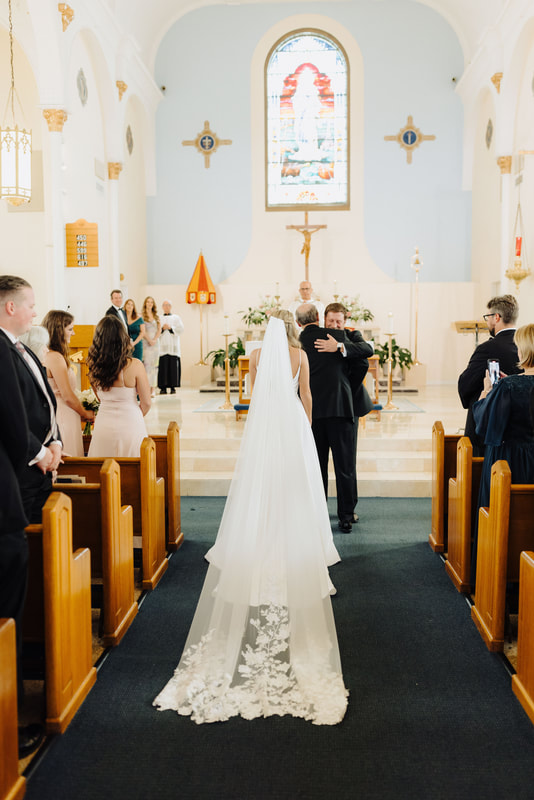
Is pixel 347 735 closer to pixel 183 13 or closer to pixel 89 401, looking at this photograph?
pixel 89 401

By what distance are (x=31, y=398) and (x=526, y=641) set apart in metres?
2.28

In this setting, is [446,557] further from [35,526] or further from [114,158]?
[114,158]

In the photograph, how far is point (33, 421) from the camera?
10.1ft

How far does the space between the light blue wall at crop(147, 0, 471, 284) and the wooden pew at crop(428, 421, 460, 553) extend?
9914mm

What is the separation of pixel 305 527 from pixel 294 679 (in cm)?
79

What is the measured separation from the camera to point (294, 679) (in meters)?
3.10

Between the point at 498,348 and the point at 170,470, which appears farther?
the point at 170,470

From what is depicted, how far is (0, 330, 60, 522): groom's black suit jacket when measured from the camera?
2.93 metres

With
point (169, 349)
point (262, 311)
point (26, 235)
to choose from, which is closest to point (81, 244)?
point (26, 235)

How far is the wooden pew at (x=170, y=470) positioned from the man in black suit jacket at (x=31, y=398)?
179 centimetres

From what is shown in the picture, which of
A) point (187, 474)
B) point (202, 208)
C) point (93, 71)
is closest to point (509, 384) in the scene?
point (187, 474)

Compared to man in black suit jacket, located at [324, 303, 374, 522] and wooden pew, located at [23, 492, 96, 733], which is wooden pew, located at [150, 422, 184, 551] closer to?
man in black suit jacket, located at [324, 303, 374, 522]

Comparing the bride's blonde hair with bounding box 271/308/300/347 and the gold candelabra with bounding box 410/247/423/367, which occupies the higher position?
the gold candelabra with bounding box 410/247/423/367

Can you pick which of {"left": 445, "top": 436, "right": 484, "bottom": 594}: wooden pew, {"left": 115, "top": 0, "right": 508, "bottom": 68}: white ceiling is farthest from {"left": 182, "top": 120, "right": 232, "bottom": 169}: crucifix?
{"left": 445, "top": 436, "right": 484, "bottom": 594}: wooden pew
